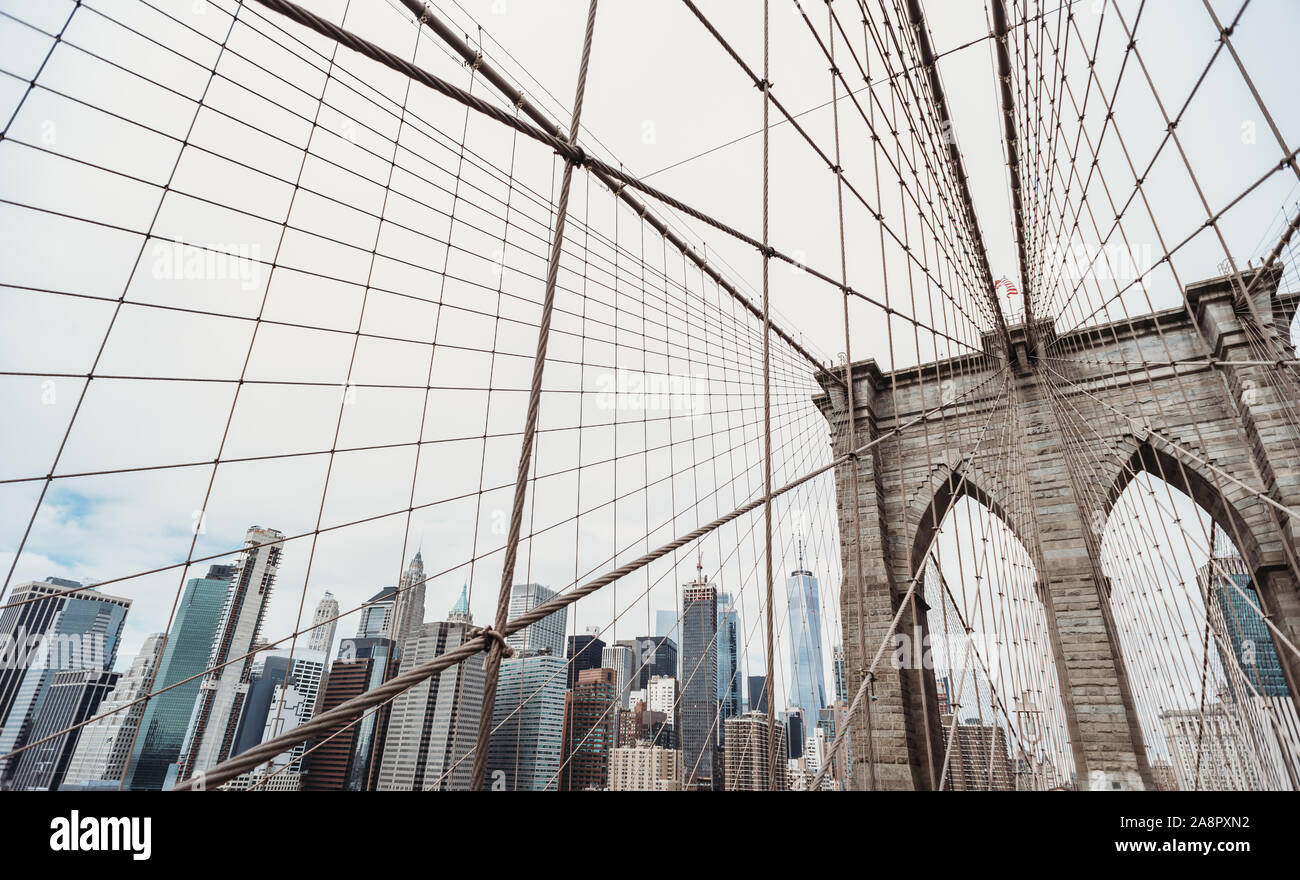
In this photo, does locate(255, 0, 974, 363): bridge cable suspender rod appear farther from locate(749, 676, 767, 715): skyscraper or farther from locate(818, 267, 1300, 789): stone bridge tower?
locate(818, 267, 1300, 789): stone bridge tower

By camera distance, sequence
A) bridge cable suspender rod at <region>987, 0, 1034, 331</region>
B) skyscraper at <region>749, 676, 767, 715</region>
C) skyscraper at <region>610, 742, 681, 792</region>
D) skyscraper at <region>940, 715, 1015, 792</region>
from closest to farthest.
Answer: skyscraper at <region>749, 676, 767, 715</region>
skyscraper at <region>940, 715, 1015, 792</region>
bridge cable suspender rod at <region>987, 0, 1034, 331</region>
skyscraper at <region>610, 742, 681, 792</region>

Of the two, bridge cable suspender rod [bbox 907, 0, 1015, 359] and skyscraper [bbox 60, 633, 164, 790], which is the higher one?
bridge cable suspender rod [bbox 907, 0, 1015, 359]

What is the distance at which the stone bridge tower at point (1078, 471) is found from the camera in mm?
6598

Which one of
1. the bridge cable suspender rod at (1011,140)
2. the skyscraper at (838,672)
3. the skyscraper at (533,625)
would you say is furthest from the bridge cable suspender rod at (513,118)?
the skyscraper at (838,672)

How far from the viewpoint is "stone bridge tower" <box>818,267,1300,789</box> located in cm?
660

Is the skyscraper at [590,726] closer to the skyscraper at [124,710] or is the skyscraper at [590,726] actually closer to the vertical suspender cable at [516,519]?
the vertical suspender cable at [516,519]

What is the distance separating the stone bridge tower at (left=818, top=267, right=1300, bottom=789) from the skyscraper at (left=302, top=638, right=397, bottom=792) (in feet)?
15.3

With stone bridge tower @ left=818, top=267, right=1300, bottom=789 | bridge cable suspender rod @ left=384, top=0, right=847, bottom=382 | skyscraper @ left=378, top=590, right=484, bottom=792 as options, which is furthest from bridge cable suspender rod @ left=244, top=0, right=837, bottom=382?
stone bridge tower @ left=818, top=267, right=1300, bottom=789

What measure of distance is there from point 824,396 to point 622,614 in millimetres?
6386

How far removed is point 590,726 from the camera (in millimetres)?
7703

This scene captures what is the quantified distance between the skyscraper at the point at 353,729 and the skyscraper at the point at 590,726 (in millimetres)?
1052
